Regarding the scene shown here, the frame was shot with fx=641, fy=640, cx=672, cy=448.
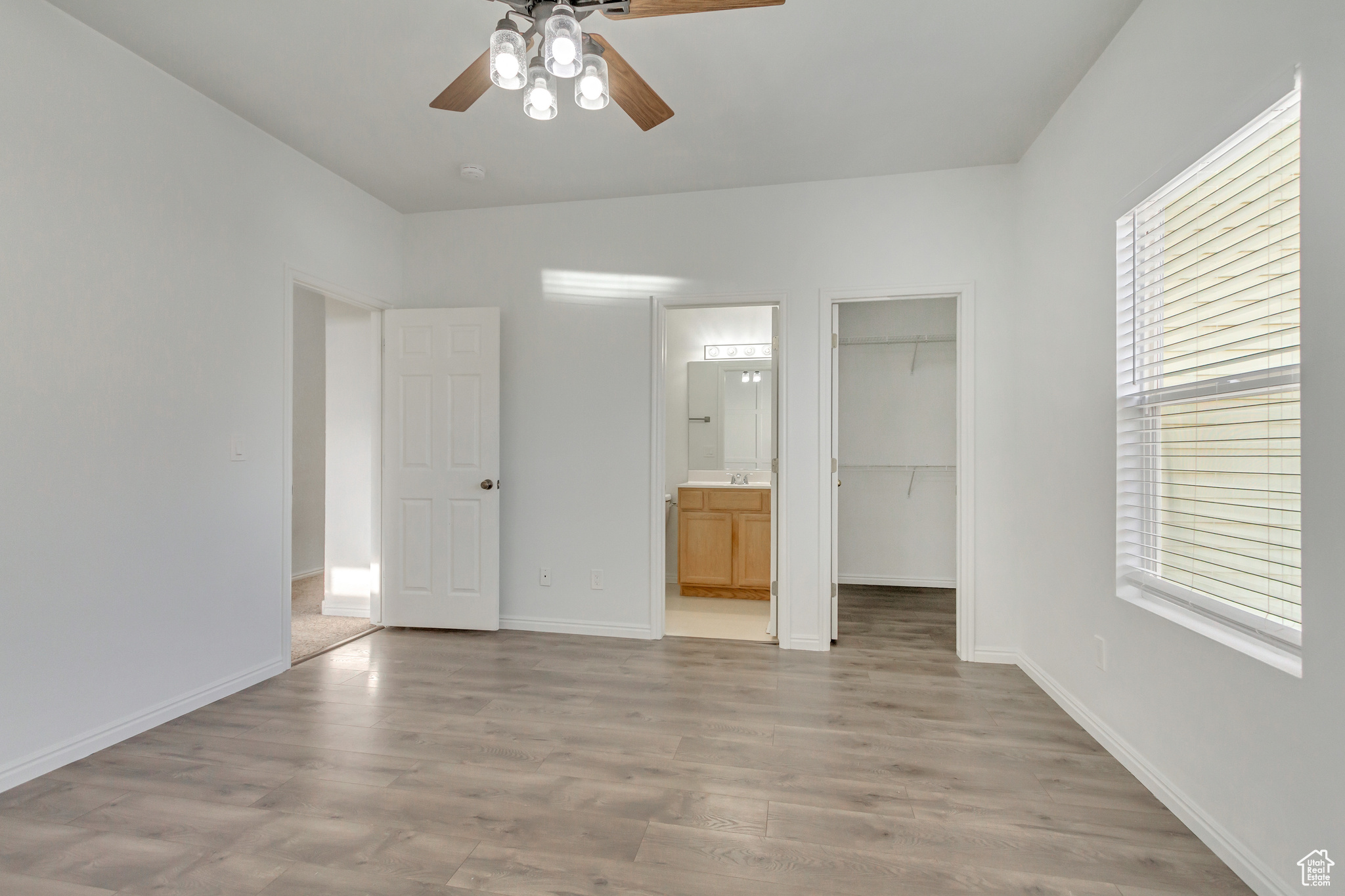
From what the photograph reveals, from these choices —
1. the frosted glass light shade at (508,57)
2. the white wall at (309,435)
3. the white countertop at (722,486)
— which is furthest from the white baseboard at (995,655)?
the white wall at (309,435)

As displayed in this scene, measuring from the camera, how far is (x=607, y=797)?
2.10m

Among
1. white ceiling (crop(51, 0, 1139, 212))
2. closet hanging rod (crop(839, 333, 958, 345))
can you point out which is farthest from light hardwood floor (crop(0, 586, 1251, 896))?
closet hanging rod (crop(839, 333, 958, 345))

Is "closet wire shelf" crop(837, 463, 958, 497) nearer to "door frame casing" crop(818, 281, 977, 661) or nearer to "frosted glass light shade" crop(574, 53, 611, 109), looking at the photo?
"door frame casing" crop(818, 281, 977, 661)

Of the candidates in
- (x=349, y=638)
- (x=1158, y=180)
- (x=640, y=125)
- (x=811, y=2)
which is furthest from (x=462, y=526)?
(x=1158, y=180)

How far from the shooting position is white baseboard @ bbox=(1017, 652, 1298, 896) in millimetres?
1617

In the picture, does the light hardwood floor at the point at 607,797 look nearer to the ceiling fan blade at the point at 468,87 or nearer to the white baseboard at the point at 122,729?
the white baseboard at the point at 122,729

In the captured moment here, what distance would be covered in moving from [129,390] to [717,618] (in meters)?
3.40

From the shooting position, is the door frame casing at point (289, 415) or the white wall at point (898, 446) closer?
the door frame casing at point (289, 415)

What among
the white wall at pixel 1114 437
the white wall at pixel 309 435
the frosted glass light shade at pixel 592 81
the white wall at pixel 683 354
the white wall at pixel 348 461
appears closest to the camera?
the white wall at pixel 1114 437

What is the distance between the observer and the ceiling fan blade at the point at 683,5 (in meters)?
1.74

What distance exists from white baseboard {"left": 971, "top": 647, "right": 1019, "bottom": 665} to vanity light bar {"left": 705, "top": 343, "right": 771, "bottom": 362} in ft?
9.36

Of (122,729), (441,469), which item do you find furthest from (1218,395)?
(122,729)

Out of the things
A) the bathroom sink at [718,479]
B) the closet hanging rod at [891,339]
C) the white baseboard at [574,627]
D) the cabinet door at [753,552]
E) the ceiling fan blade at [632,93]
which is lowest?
the white baseboard at [574,627]

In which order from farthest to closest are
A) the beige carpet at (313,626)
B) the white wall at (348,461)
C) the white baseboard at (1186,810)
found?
the white wall at (348,461) → the beige carpet at (313,626) → the white baseboard at (1186,810)
